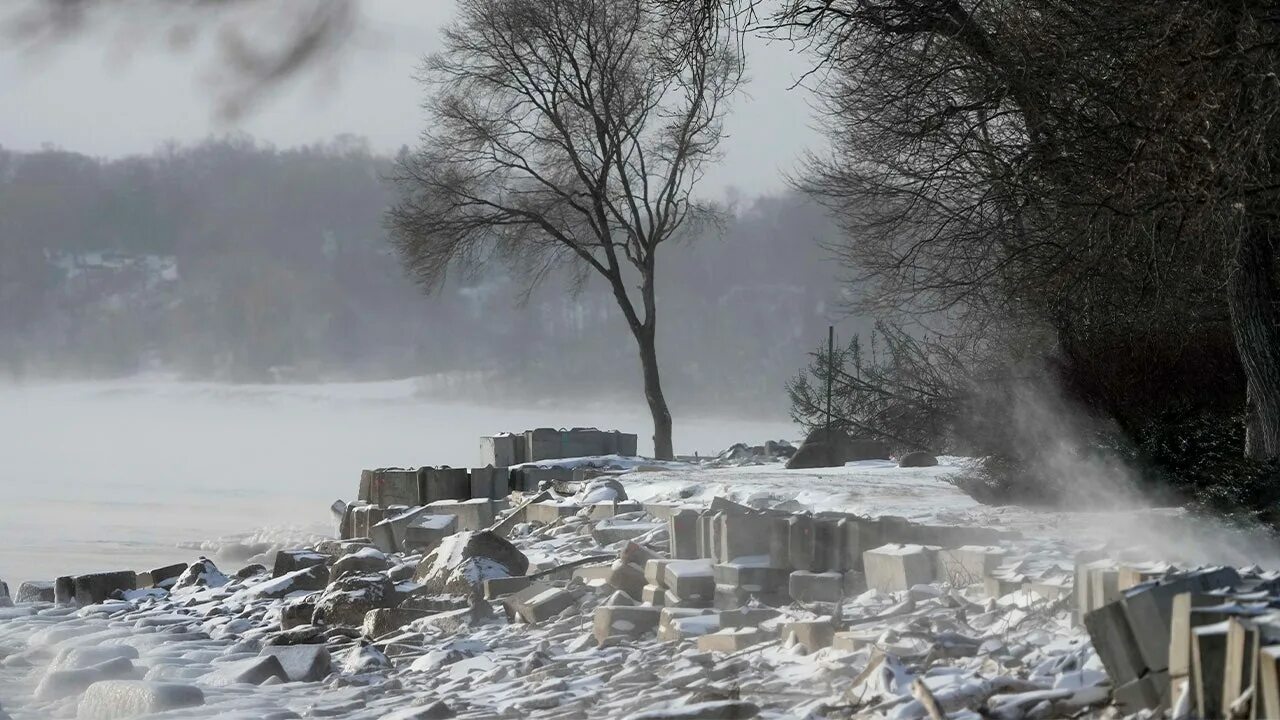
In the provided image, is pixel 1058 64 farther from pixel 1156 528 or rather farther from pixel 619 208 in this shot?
pixel 619 208

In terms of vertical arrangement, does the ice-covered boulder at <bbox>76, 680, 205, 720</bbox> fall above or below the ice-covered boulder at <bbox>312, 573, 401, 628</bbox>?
below

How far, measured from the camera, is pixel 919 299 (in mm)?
19484

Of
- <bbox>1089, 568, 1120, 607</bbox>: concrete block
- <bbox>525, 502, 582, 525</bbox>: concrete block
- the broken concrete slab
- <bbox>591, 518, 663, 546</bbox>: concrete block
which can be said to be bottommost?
<bbox>1089, 568, 1120, 607</bbox>: concrete block

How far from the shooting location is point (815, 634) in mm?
6840

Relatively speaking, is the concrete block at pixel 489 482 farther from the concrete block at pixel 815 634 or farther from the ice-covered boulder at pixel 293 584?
the concrete block at pixel 815 634

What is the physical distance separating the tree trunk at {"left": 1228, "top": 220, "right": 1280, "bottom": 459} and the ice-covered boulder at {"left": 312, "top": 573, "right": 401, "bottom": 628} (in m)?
7.00

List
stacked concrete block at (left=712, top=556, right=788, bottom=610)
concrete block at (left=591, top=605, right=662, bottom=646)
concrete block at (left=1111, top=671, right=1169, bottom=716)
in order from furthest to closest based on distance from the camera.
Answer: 1. stacked concrete block at (left=712, top=556, right=788, bottom=610)
2. concrete block at (left=591, top=605, right=662, bottom=646)
3. concrete block at (left=1111, top=671, right=1169, bottom=716)

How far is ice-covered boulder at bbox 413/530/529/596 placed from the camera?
10609mm

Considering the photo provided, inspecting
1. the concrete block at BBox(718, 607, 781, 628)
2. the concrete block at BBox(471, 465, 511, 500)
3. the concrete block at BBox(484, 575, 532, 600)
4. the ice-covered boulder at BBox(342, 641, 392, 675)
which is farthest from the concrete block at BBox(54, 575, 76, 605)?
the concrete block at BBox(718, 607, 781, 628)

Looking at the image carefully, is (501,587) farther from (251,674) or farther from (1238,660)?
(1238,660)

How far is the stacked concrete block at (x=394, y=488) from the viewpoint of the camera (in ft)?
57.0

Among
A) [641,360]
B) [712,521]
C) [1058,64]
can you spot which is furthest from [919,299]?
[712,521]

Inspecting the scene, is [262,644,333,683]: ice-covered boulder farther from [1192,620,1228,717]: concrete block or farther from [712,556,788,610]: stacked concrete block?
[1192,620,1228,717]: concrete block

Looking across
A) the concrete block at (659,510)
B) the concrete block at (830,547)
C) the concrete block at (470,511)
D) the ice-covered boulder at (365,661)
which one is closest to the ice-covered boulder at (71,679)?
the ice-covered boulder at (365,661)
